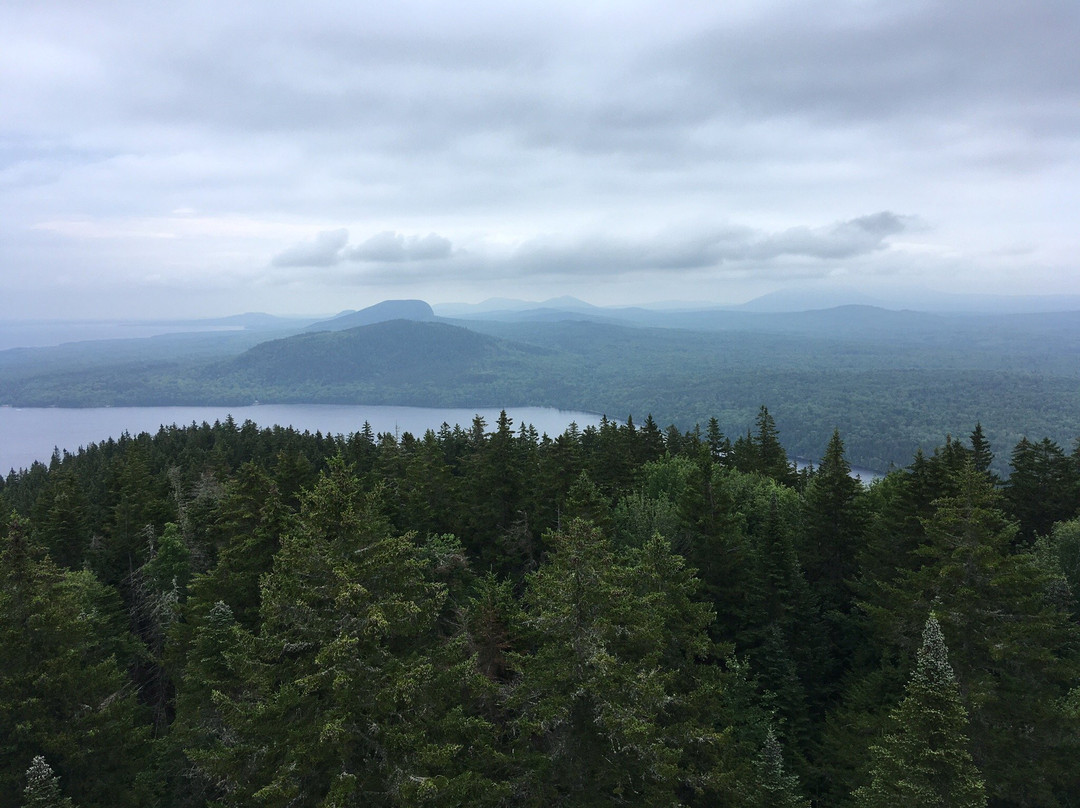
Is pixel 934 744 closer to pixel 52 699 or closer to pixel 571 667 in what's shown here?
pixel 571 667

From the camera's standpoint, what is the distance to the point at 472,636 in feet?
69.2

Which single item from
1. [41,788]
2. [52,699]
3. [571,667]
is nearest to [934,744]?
[571,667]

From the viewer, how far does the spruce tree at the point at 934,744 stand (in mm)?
13312

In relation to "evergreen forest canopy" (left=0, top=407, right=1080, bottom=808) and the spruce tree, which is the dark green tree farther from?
the spruce tree

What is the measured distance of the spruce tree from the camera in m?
13.3

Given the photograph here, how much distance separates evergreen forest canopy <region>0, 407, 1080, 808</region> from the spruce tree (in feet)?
0.23

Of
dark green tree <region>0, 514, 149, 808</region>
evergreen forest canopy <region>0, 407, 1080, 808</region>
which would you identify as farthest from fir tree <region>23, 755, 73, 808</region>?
dark green tree <region>0, 514, 149, 808</region>

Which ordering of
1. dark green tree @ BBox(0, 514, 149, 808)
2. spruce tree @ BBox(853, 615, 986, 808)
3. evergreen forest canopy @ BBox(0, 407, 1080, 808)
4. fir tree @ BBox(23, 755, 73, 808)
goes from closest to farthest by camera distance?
evergreen forest canopy @ BBox(0, 407, 1080, 808) < spruce tree @ BBox(853, 615, 986, 808) < fir tree @ BBox(23, 755, 73, 808) < dark green tree @ BBox(0, 514, 149, 808)

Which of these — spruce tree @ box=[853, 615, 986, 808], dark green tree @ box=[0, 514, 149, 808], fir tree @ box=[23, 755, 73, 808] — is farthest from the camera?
dark green tree @ box=[0, 514, 149, 808]

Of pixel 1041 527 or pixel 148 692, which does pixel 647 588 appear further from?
pixel 1041 527

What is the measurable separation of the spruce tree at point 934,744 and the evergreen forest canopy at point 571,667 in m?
0.07

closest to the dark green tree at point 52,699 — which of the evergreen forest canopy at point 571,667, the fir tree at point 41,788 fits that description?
the evergreen forest canopy at point 571,667

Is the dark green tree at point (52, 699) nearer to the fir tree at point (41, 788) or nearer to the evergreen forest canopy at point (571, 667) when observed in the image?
the evergreen forest canopy at point (571, 667)

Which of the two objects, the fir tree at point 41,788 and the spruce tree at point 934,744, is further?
the fir tree at point 41,788
